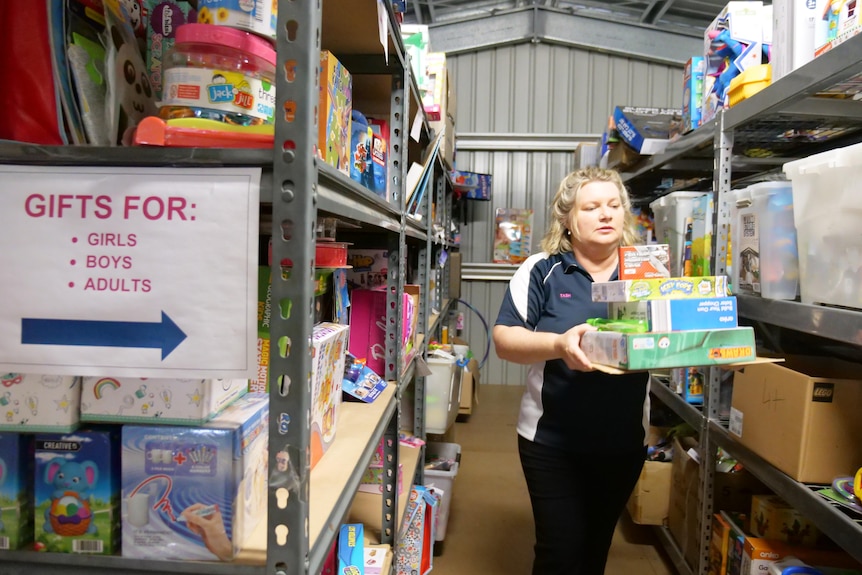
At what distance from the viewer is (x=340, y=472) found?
38.9 inches

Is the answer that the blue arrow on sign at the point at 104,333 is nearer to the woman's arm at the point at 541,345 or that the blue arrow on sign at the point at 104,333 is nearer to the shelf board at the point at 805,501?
the woman's arm at the point at 541,345

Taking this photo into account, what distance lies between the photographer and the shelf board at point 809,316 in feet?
3.96

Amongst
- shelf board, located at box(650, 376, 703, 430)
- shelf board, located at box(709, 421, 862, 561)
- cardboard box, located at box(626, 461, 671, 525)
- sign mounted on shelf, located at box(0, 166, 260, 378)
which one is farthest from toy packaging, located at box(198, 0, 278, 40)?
cardboard box, located at box(626, 461, 671, 525)

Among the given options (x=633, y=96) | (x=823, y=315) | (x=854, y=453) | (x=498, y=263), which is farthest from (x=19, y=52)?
(x=633, y=96)

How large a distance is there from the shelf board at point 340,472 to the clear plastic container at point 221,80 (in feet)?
1.81

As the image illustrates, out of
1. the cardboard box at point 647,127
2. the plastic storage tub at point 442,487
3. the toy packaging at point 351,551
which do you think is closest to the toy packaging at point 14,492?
the toy packaging at point 351,551

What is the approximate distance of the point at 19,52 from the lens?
0.69 m

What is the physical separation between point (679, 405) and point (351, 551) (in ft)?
5.19

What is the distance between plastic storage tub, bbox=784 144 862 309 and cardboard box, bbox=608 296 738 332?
0.86 ft

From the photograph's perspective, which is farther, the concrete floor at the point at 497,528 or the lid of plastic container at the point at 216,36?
the concrete floor at the point at 497,528

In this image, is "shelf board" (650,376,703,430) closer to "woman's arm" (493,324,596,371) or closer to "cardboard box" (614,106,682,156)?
"woman's arm" (493,324,596,371)

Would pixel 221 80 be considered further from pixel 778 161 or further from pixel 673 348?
pixel 778 161

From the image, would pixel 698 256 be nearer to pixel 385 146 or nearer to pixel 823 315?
pixel 823 315

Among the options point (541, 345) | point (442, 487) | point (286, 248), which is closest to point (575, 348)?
point (541, 345)
